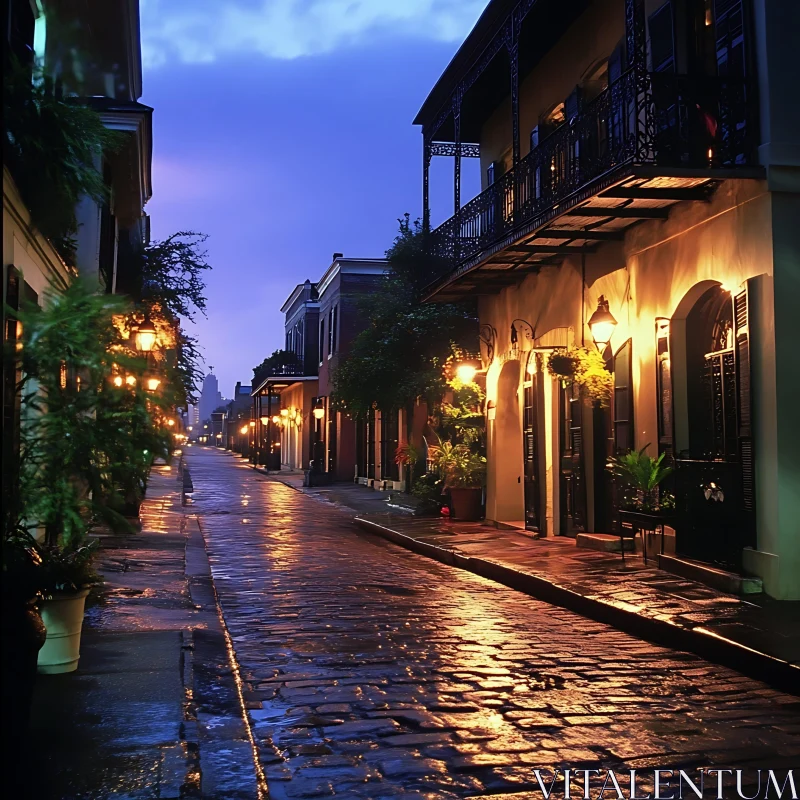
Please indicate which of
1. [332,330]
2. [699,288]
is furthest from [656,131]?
[332,330]

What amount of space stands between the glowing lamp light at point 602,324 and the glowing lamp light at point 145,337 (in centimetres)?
678

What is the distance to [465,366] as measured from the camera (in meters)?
17.1

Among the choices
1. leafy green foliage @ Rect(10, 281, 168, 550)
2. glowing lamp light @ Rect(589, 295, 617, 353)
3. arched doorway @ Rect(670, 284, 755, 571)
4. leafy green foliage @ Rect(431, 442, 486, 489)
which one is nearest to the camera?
leafy green foliage @ Rect(10, 281, 168, 550)

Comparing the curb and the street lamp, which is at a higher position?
the street lamp

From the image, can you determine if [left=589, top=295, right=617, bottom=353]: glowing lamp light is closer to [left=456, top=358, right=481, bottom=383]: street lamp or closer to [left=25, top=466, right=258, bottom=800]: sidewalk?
[left=456, top=358, right=481, bottom=383]: street lamp

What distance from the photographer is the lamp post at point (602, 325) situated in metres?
11.8

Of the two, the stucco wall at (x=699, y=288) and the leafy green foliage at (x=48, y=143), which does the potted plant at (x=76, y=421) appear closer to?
the leafy green foliage at (x=48, y=143)

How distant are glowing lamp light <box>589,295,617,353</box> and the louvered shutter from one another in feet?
7.98

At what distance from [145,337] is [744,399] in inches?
362

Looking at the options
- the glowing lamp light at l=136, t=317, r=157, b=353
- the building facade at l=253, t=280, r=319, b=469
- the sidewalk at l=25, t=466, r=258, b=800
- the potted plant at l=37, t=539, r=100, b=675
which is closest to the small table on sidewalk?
the sidewalk at l=25, t=466, r=258, b=800

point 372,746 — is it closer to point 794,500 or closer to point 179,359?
point 794,500

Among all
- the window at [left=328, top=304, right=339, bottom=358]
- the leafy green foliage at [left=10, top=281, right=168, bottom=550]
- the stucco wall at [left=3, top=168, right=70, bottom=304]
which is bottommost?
the leafy green foliage at [left=10, top=281, right=168, bottom=550]

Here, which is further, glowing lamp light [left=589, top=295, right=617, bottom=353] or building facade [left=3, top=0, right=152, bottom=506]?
glowing lamp light [left=589, top=295, right=617, bottom=353]

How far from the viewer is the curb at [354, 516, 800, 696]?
629cm
